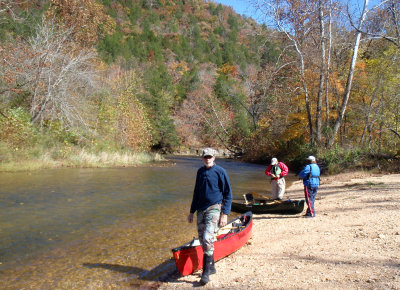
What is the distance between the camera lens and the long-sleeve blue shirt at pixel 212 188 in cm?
532

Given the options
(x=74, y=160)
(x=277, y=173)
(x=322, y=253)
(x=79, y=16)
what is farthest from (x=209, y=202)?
(x=79, y=16)

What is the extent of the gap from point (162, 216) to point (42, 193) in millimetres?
5810

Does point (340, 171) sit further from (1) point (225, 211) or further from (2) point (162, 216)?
(1) point (225, 211)

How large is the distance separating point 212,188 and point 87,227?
16.8 ft

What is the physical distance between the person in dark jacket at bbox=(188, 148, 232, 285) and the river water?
153 centimetres

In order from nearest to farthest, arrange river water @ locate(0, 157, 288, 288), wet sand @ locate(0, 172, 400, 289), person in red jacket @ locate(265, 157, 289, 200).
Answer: wet sand @ locate(0, 172, 400, 289), river water @ locate(0, 157, 288, 288), person in red jacket @ locate(265, 157, 289, 200)

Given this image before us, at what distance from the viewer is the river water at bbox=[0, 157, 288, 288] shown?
251 inches

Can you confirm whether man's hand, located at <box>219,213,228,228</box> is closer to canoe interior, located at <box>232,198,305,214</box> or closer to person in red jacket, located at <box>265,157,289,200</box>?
canoe interior, located at <box>232,198,305,214</box>

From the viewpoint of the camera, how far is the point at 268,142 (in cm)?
3378

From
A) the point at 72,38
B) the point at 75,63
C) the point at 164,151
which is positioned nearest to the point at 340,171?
the point at 75,63

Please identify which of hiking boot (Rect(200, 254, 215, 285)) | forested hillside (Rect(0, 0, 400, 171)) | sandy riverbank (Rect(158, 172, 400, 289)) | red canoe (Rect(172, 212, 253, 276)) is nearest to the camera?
sandy riverbank (Rect(158, 172, 400, 289))

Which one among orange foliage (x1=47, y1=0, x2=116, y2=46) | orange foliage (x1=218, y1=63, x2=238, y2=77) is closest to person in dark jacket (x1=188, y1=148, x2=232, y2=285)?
orange foliage (x1=47, y1=0, x2=116, y2=46)

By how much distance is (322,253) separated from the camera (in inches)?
233

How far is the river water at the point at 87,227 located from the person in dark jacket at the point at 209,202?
Answer: 5.01 feet
